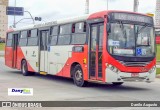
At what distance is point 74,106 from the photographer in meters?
10.4

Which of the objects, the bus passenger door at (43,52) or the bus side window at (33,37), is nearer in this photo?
the bus passenger door at (43,52)

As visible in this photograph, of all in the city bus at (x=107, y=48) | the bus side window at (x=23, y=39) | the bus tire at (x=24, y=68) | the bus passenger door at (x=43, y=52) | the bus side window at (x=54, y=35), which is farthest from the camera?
the bus side window at (x=23, y=39)

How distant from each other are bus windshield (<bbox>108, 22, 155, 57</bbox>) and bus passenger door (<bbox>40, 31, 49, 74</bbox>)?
5.53 metres

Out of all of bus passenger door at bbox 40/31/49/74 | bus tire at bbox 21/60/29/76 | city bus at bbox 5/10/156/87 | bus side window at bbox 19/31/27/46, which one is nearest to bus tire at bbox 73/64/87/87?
city bus at bbox 5/10/156/87

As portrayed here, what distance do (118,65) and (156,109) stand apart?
3976mm

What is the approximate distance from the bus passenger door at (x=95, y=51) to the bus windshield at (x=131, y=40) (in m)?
0.56

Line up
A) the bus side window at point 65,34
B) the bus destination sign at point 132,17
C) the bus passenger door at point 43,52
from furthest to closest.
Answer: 1. the bus passenger door at point 43,52
2. the bus side window at point 65,34
3. the bus destination sign at point 132,17

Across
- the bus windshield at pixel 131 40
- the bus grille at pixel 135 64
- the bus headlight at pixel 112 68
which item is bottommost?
the bus headlight at pixel 112 68

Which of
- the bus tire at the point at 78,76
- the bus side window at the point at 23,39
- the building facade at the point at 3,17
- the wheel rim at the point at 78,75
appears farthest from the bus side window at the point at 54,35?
the building facade at the point at 3,17

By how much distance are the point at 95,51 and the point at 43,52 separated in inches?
202

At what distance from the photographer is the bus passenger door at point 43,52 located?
61.4 feet

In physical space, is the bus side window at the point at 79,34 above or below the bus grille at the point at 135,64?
above

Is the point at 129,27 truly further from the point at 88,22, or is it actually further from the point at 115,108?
the point at 115,108

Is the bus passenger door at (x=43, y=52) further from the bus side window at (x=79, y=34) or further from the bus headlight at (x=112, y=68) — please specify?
the bus headlight at (x=112, y=68)
